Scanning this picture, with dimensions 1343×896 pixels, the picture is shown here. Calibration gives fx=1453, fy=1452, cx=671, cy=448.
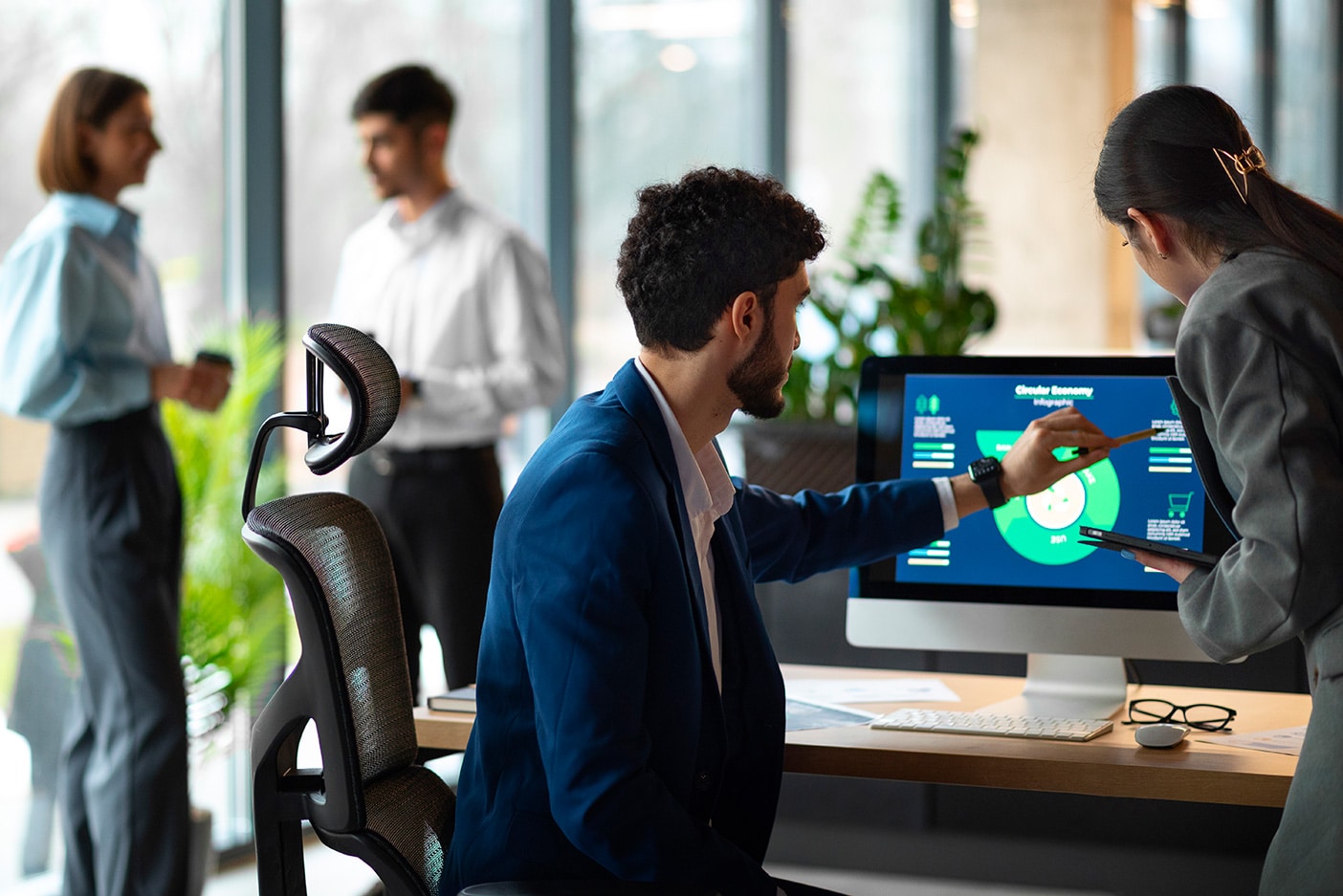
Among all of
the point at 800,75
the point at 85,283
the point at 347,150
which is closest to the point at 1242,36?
the point at 800,75

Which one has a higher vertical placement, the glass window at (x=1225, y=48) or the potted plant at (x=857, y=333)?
the glass window at (x=1225, y=48)

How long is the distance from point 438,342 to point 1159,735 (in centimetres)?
215

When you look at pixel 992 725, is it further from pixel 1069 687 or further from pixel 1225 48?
pixel 1225 48

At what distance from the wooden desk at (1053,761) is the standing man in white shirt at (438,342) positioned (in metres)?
1.34

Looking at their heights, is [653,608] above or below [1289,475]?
below

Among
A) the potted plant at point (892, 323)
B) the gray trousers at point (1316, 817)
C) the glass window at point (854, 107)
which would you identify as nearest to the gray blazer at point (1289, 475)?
the gray trousers at point (1316, 817)

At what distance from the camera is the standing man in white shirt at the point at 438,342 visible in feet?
10.9

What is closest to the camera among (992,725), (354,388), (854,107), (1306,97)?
(354,388)

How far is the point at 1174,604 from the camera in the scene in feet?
6.46

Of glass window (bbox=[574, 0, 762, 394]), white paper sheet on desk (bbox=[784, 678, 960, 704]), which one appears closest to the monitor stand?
white paper sheet on desk (bbox=[784, 678, 960, 704])

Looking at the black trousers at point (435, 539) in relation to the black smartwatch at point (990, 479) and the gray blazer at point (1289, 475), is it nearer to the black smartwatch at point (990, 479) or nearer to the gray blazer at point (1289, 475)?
the black smartwatch at point (990, 479)

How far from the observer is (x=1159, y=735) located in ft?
5.78

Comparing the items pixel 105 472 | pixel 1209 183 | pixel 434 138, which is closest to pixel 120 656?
pixel 105 472

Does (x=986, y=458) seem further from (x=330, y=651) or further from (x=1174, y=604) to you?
(x=330, y=651)
